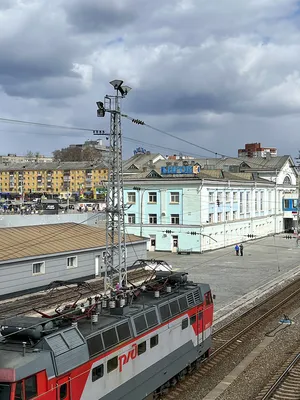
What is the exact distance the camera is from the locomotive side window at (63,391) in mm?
11430

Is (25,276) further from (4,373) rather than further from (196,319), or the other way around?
(4,373)

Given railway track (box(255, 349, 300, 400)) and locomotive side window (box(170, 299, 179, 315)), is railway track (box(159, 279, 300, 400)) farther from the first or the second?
locomotive side window (box(170, 299, 179, 315))

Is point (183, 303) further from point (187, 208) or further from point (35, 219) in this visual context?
point (187, 208)

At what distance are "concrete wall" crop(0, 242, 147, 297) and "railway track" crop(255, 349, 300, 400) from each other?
60.7ft

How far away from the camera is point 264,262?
5253 centimetres

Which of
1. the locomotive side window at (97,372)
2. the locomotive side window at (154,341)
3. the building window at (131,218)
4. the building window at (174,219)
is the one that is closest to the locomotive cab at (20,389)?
the locomotive side window at (97,372)

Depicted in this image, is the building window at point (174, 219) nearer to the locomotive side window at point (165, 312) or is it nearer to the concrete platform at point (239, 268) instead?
the concrete platform at point (239, 268)

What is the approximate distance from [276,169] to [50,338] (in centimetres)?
8394

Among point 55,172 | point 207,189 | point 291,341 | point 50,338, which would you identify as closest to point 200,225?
point 207,189

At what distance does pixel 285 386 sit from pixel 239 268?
3065cm

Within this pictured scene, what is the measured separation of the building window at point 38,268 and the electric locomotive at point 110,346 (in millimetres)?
16463

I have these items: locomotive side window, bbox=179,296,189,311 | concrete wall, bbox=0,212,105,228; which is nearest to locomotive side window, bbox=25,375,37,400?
locomotive side window, bbox=179,296,189,311

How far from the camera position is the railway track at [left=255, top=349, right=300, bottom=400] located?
55.4 ft

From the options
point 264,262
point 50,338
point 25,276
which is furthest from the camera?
point 264,262
